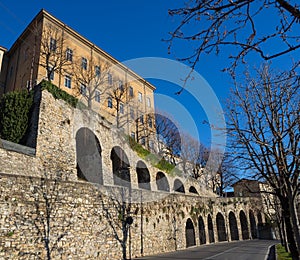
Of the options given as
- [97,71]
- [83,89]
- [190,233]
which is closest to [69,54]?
[97,71]

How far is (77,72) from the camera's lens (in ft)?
92.2

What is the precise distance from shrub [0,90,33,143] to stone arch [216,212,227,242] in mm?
20879

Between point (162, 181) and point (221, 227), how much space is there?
25.6 ft

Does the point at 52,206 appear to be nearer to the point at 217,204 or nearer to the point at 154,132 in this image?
the point at 217,204

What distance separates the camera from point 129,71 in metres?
36.6

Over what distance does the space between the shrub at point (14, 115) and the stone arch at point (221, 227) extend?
2088 centimetres

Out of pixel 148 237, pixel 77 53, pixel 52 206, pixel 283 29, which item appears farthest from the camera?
pixel 77 53

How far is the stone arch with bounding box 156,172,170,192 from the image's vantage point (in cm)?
2674

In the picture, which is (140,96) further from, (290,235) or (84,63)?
(290,235)

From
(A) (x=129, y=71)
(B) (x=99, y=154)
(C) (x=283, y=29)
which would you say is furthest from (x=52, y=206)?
(A) (x=129, y=71)

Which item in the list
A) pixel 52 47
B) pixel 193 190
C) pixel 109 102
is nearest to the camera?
pixel 52 47

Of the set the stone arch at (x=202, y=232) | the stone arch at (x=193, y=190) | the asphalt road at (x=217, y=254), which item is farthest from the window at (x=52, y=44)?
the stone arch at (x=193, y=190)

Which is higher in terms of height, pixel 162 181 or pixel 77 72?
pixel 77 72

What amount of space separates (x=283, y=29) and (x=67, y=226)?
34.7ft
